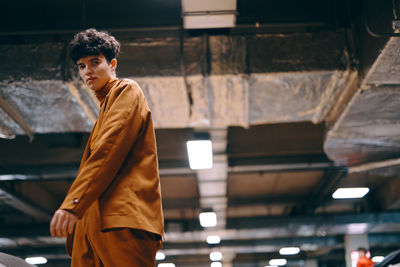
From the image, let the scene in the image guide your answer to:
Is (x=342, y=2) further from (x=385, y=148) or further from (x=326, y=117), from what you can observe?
(x=385, y=148)

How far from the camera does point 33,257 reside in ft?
40.0

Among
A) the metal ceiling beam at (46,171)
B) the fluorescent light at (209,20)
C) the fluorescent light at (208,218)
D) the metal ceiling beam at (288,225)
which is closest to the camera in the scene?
the fluorescent light at (209,20)

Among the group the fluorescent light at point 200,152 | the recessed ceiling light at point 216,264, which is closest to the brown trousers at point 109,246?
the fluorescent light at point 200,152

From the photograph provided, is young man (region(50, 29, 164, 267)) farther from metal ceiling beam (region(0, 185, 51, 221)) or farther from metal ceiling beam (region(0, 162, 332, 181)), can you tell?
metal ceiling beam (region(0, 185, 51, 221))

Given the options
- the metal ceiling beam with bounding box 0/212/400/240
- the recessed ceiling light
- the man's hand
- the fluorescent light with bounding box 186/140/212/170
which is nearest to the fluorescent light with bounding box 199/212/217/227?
the metal ceiling beam with bounding box 0/212/400/240

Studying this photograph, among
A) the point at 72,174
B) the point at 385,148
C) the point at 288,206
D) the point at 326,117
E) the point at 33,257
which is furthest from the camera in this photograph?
the point at 33,257

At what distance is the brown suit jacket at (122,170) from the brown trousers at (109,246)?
0.03 metres

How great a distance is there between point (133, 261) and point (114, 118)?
0.40 meters

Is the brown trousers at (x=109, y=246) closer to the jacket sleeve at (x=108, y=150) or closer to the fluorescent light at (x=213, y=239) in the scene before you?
the jacket sleeve at (x=108, y=150)

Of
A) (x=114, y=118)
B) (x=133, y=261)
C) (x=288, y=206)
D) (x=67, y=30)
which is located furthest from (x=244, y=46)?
(x=288, y=206)

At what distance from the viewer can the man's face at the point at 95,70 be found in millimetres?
1349

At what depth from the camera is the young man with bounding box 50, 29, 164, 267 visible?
1.11 metres

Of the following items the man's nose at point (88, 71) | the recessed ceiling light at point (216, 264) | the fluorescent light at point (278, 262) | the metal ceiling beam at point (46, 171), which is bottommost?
the man's nose at point (88, 71)

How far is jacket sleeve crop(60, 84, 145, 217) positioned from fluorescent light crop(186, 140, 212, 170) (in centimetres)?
314
